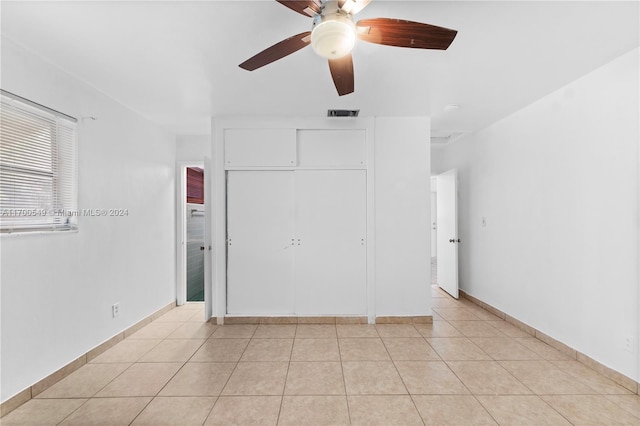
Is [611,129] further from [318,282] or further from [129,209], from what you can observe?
[129,209]

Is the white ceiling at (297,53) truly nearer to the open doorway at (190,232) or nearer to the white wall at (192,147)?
the white wall at (192,147)

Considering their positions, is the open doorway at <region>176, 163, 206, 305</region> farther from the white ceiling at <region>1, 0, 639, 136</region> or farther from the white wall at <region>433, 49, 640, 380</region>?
the white wall at <region>433, 49, 640, 380</region>

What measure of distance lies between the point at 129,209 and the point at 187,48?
2.00m

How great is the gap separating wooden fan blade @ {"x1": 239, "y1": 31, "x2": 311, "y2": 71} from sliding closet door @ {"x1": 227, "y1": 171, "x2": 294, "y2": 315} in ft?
6.00

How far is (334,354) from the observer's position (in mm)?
2752

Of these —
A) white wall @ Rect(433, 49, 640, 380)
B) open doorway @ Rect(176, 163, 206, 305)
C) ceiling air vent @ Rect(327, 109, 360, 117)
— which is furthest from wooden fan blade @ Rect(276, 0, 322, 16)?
open doorway @ Rect(176, 163, 206, 305)

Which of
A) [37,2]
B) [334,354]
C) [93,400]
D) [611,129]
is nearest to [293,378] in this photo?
[334,354]

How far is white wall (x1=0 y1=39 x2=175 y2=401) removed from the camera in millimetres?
2012

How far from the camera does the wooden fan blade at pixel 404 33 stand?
141 cm

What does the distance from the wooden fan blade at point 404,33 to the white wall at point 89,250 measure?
94.1 inches

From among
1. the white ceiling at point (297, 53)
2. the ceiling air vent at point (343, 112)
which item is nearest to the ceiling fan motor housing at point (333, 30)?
the white ceiling at point (297, 53)

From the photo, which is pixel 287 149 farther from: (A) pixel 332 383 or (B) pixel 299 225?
(A) pixel 332 383

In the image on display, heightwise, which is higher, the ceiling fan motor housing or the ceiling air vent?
the ceiling air vent

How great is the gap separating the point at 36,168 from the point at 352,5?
2.47 m
